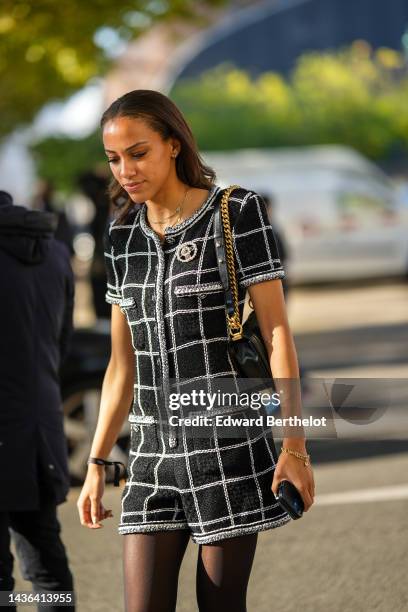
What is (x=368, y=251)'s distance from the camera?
73.2 ft

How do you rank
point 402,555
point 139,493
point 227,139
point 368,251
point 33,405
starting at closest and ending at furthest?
1. point 139,493
2. point 33,405
3. point 402,555
4. point 368,251
5. point 227,139

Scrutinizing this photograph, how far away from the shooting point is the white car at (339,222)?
72.8 feet

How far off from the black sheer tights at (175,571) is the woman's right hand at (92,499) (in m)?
0.19

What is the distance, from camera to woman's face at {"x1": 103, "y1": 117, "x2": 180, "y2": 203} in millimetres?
3322

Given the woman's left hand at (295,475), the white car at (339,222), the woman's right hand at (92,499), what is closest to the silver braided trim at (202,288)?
the woman's left hand at (295,475)

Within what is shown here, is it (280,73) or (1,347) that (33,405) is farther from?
(280,73)

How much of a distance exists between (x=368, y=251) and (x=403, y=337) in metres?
7.14

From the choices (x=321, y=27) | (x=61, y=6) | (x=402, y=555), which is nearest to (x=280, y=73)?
(x=321, y=27)

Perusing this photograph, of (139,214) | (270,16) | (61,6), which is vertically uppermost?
(270,16)

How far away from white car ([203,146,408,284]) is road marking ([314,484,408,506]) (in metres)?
14.8

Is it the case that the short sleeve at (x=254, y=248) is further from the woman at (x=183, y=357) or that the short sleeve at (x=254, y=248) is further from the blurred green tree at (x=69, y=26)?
the blurred green tree at (x=69, y=26)

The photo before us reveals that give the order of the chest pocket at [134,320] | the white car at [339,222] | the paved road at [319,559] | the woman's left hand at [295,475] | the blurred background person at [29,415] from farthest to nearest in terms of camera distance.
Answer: the white car at [339,222] → the paved road at [319,559] → the blurred background person at [29,415] → the chest pocket at [134,320] → the woman's left hand at [295,475]

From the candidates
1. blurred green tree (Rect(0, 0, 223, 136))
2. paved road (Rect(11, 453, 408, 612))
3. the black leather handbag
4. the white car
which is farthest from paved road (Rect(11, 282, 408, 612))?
the white car

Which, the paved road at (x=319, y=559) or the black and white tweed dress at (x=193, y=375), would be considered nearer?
the black and white tweed dress at (x=193, y=375)
